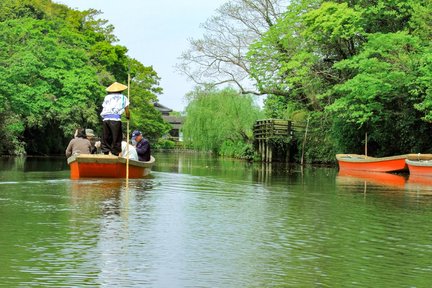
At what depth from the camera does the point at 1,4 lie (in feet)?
165

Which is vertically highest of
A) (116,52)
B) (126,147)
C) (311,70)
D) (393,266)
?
(116,52)

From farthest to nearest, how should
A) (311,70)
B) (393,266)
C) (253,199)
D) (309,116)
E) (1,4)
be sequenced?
(1,4), (309,116), (311,70), (253,199), (393,266)

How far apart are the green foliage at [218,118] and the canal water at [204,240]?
4148 centimetres

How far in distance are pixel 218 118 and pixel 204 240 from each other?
170ft

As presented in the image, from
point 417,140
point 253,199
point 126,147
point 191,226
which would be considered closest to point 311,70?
point 417,140

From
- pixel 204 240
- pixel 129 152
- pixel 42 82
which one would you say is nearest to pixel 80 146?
pixel 129 152

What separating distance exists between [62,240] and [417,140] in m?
26.6

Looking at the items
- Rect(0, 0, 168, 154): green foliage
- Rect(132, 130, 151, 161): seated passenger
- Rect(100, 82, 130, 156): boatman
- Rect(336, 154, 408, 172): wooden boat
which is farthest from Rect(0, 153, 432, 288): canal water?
Rect(0, 0, 168, 154): green foliage

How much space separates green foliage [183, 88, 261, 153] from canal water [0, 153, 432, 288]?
41481 millimetres

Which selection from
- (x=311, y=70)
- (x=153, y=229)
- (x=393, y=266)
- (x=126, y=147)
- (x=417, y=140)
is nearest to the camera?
(x=393, y=266)

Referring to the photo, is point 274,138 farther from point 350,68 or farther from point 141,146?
point 141,146

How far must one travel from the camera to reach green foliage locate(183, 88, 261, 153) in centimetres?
5838

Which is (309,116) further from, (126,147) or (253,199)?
(253,199)

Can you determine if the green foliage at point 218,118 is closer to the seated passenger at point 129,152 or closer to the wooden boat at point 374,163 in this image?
the wooden boat at point 374,163
